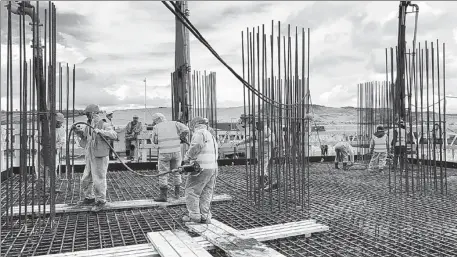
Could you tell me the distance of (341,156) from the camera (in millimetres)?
12203

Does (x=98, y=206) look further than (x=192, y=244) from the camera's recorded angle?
Yes

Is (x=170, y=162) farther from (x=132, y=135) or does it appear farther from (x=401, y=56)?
(x=132, y=135)

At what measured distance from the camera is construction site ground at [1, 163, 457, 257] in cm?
436

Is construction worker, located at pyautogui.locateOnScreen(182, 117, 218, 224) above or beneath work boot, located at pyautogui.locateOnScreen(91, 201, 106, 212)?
above

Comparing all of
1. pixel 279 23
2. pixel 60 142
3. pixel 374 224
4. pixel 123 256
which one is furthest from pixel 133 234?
pixel 60 142

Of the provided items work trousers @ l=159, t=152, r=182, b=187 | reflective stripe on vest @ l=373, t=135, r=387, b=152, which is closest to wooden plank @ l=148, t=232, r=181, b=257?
work trousers @ l=159, t=152, r=182, b=187

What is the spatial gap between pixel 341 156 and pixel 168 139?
6.87 metres

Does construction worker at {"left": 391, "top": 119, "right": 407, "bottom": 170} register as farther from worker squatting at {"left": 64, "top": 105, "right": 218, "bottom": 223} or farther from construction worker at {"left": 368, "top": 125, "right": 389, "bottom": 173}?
worker squatting at {"left": 64, "top": 105, "right": 218, "bottom": 223}

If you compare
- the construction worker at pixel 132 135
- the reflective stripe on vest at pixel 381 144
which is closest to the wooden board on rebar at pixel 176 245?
the reflective stripe on vest at pixel 381 144

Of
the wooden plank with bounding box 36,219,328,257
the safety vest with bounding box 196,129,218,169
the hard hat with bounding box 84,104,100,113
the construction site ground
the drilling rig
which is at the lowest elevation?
the construction site ground

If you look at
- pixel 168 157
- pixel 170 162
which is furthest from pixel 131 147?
pixel 168 157

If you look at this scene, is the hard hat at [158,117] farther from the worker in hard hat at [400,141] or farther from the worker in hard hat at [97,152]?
the worker in hard hat at [400,141]

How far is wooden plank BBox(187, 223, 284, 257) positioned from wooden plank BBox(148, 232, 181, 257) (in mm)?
454

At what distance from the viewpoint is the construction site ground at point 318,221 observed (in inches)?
171
